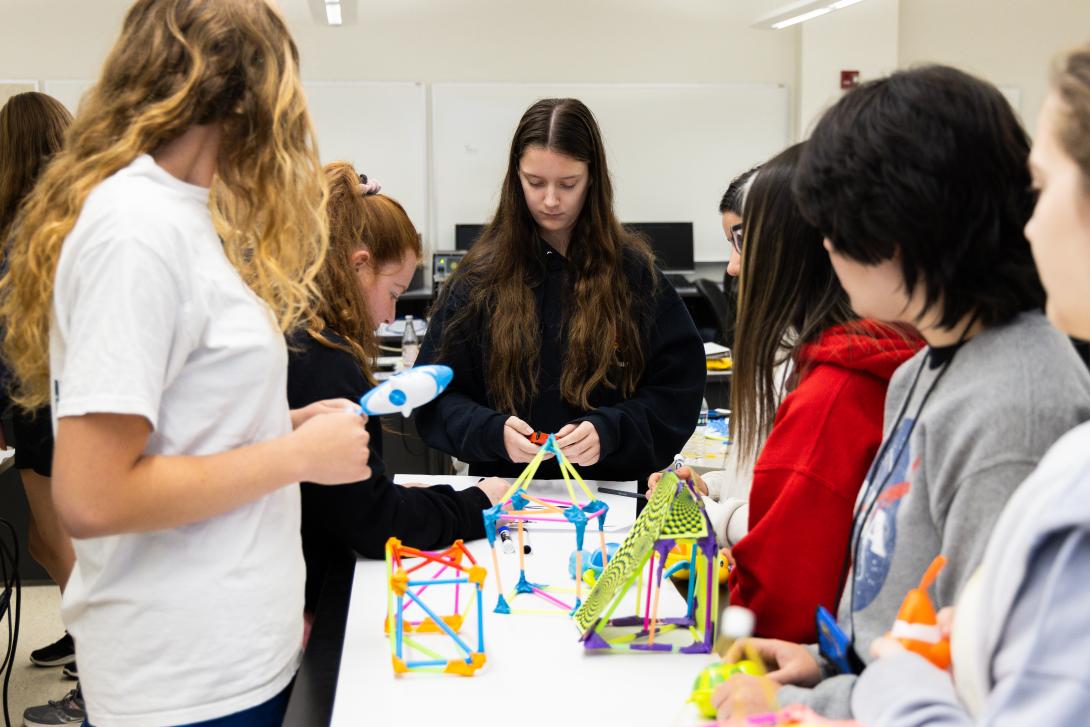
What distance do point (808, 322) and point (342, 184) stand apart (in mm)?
844

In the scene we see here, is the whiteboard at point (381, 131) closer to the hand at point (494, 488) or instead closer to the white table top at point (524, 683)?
the hand at point (494, 488)

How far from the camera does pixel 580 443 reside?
182 centimetres

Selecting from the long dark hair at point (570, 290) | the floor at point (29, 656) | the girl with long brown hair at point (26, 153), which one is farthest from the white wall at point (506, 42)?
Result: the long dark hair at point (570, 290)

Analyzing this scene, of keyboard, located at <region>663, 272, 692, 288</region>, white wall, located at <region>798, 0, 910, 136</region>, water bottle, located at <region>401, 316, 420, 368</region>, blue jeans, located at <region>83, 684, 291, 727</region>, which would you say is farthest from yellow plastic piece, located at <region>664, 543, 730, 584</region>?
white wall, located at <region>798, 0, 910, 136</region>

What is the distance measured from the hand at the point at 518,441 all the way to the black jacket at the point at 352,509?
22 centimetres

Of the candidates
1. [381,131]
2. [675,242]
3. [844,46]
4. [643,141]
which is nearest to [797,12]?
[844,46]

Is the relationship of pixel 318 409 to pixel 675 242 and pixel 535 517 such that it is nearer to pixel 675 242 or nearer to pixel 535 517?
pixel 535 517

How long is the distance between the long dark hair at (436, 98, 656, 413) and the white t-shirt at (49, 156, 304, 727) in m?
0.96

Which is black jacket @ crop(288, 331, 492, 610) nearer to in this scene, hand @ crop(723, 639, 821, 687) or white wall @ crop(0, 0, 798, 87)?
hand @ crop(723, 639, 821, 687)

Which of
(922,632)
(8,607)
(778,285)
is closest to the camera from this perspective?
(922,632)

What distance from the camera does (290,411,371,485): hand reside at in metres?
1.04

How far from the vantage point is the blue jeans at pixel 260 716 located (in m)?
1.05

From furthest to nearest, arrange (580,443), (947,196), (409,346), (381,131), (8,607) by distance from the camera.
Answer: (381,131) < (409,346) < (8,607) < (580,443) < (947,196)

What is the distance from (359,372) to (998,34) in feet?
24.1
